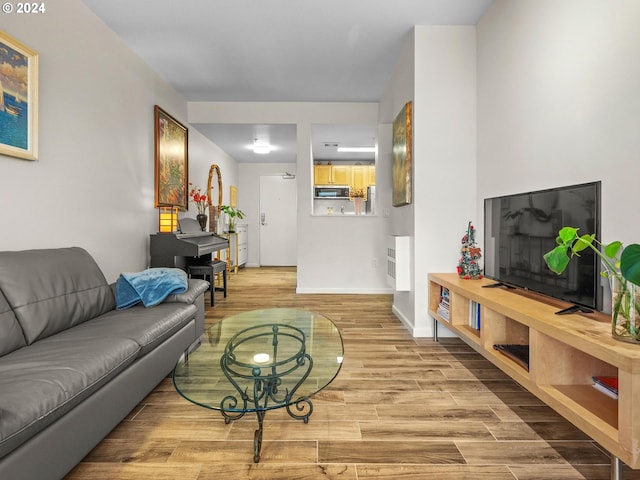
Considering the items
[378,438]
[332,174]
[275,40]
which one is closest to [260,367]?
[378,438]

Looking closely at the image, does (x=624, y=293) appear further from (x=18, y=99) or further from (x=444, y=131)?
(x=18, y=99)

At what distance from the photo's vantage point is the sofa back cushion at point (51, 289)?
5.58ft

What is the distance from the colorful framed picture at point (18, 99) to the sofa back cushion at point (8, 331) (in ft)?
3.04

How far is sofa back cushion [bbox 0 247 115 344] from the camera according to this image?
5.58ft

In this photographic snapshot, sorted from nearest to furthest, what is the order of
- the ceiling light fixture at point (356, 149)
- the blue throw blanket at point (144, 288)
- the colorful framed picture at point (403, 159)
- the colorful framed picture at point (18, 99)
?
the colorful framed picture at point (18, 99) → the blue throw blanket at point (144, 288) → the colorful framed picture at point (403, 159) → the ceiling light fixture at point (356, 149)

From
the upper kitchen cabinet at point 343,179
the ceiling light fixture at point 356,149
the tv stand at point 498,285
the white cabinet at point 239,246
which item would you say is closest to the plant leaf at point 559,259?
the tv stand at point 498,285

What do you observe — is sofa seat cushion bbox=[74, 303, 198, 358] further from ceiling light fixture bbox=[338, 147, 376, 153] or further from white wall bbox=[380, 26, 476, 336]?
ceiling light fixture bbox=[338, 147, 376, 153]

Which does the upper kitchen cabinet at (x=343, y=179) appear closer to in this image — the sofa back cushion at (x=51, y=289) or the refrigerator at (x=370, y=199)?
the refrigerator at (x=370, y=199)

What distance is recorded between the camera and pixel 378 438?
1.57 metres

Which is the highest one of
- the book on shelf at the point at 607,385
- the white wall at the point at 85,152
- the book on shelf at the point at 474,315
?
the white wall at the point at 85,152

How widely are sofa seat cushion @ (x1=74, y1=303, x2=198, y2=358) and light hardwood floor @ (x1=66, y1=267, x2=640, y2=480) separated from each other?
1.20ft

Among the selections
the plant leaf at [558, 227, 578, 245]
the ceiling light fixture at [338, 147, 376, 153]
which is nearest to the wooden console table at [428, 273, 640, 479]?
the plant leaf at [558, 227, 578, 245]

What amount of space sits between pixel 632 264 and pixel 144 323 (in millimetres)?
2155

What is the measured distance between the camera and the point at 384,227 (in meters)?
4.87
